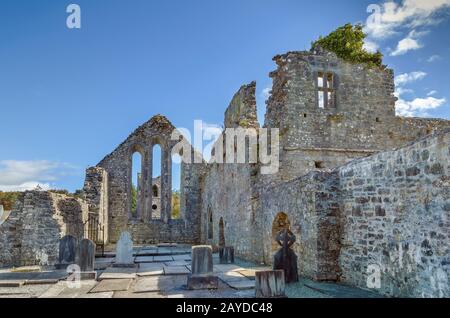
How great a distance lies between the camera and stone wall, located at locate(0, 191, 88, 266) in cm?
Answer: 1171

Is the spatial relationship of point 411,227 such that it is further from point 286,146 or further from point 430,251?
point 286,146

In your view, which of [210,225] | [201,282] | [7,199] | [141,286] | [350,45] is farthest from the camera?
[7,199]

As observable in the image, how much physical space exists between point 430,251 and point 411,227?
54 centimetres

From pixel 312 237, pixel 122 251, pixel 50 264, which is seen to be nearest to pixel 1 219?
pixel 50 264

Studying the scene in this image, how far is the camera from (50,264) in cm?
1174

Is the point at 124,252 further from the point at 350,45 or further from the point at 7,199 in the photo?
the point at 7,199

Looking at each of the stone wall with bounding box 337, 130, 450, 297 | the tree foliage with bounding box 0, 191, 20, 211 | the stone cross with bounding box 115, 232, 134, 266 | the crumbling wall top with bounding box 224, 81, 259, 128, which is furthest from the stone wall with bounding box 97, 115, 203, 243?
the stone wall with bounding box 337, 130, 450, 297

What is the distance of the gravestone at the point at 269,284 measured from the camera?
614cm

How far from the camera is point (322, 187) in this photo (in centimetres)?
809

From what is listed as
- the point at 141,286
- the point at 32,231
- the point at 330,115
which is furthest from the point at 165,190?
the point at 141,286

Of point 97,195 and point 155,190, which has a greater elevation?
point 155,190

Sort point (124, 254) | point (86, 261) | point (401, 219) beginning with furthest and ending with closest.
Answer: point (124, 254) → point (86, 261) → point (401, 219)

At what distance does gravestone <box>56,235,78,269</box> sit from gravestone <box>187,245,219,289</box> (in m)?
4.50

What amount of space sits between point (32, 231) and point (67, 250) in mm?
2078
